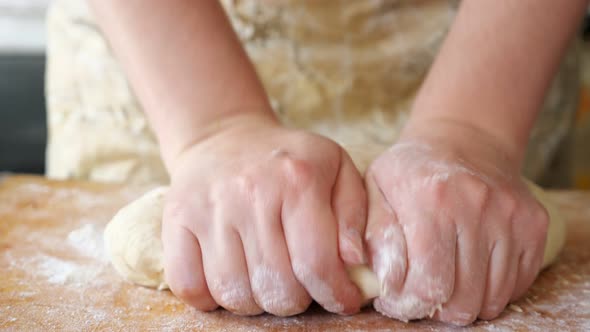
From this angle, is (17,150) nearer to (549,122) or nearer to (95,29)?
(95,29)

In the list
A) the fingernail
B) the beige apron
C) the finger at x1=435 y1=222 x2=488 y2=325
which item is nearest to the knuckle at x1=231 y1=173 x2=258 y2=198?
the fingernail

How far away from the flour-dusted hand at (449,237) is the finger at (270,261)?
10 cm

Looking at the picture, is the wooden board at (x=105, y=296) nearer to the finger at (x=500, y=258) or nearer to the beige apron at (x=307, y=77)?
the finger at (x=500, y=258)

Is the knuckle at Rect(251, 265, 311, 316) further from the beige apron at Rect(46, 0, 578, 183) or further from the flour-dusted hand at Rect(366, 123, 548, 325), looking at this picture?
the beige apron at Rect(46, 0, 578, 183)

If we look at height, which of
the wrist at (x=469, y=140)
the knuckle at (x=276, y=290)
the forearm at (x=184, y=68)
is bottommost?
the knuckle at (x=276, y=290)

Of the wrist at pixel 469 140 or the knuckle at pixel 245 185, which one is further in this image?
the wrist at pixel 469 140

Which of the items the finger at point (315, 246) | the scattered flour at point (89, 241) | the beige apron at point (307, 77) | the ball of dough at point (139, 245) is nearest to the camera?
the finger at point (315, 246)

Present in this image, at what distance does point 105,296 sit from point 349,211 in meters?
0.35

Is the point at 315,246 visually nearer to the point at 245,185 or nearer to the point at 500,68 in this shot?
the point at 245,185

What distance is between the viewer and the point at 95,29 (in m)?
1.28

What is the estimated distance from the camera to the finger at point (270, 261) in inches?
25.6

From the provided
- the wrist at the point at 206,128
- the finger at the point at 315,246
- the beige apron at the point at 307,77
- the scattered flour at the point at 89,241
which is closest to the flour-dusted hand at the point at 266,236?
the finger at the point at 315,246

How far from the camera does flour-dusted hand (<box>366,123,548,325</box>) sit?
654mm

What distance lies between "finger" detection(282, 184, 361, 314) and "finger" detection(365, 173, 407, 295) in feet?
0.13
